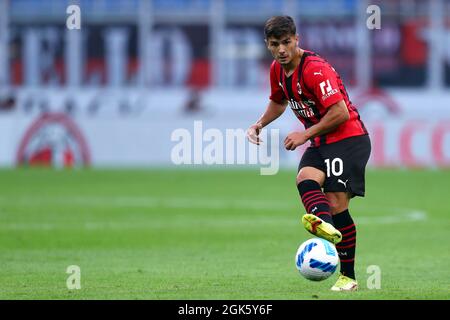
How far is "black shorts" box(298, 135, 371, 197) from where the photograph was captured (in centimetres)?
1055

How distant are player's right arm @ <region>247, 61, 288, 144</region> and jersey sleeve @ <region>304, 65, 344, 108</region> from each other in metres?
0.47

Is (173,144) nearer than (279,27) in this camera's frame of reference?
No

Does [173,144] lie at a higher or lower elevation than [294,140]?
lower

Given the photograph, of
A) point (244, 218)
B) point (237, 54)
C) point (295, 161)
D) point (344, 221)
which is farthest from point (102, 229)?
point (237, 54)

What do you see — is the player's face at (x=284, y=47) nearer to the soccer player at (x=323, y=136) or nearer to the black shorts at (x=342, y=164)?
the soccer player at (x=323, y=136)

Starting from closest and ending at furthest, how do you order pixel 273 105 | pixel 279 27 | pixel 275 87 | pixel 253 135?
pixel 279 27 < pixel 253 135 < pixel 275 87 < pixel 273 105

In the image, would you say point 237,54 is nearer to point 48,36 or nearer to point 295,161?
point 48,36

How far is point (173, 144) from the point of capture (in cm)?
3391

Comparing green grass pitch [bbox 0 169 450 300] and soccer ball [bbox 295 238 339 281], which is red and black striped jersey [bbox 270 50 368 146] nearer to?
soccer ball [bbox 295 238 339 281]

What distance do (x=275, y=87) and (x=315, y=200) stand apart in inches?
50.6

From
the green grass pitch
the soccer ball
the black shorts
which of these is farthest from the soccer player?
the green grass pitch

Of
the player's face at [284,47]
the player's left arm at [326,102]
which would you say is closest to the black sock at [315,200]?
the player's left arm at [326,102]

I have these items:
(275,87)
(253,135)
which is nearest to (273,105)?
(275,87)

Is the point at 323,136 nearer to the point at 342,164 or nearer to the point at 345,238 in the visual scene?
the point at 342,164
